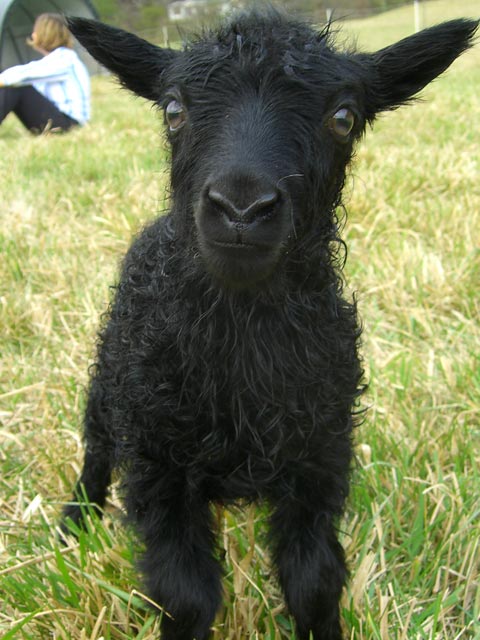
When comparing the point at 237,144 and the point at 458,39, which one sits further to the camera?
the point at 458,39

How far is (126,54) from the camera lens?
2.23 meters

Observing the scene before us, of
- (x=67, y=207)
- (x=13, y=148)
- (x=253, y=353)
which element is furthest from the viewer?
(x=13, y=148)

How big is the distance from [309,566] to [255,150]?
45.9 inches

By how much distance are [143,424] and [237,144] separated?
0.83m

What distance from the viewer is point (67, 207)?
18.8 ft

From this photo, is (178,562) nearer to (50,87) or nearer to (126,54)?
(126,54)

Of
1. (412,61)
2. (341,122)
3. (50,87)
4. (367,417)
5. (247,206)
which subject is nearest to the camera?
(247,206)

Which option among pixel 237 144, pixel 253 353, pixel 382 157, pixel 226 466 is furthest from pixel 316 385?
pixel 382 157

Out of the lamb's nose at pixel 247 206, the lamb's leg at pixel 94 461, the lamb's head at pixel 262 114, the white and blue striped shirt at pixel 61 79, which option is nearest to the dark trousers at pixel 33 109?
the white and blue striped shirt at pixel 61 79

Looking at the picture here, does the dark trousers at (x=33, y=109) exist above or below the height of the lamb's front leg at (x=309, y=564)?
below

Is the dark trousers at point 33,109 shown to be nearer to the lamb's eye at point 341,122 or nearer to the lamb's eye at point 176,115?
the lamb's eye at point 176,115

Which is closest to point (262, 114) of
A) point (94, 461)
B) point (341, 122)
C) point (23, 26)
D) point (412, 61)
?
point (341, 122)

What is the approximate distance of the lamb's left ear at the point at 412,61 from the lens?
2088 millimetres

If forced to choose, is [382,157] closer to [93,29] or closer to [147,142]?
[147,142]
